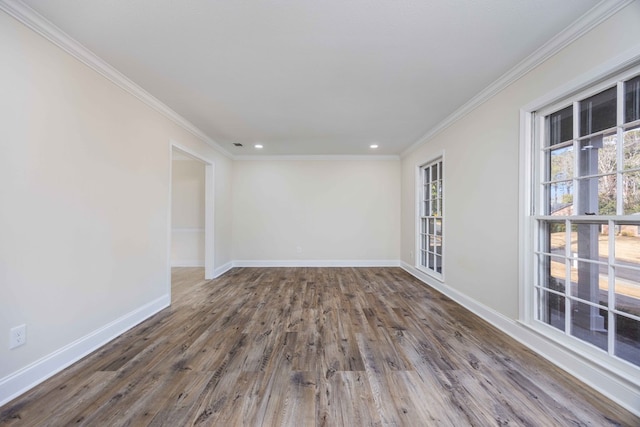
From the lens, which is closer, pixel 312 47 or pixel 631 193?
pixel 631 193

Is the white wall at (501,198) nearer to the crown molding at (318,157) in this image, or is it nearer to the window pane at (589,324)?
the window pane at (589,324)

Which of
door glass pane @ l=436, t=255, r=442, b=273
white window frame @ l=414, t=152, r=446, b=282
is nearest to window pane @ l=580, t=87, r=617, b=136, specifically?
white window frame @ l=414, t=152, r=446, b=282

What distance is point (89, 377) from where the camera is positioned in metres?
1.78

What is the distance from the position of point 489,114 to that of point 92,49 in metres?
3.63

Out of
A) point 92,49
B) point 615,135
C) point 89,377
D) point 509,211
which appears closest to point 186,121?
point 92,49

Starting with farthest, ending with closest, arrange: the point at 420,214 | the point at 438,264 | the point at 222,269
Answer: the point at 222,269, the point at 420,214, the point at 438,264

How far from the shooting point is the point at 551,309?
2.09 meters

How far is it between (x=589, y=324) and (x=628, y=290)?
401 mm

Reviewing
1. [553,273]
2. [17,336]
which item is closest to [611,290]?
[553,273]

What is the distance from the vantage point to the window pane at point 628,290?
1.52 metres

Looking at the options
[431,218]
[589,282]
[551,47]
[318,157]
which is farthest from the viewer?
[318,157]

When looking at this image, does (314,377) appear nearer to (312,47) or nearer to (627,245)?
(627,245)

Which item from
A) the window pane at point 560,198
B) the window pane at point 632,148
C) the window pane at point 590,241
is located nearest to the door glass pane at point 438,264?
the window pane at point 560,198

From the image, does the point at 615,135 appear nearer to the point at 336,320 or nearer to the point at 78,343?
the point at 336,320
